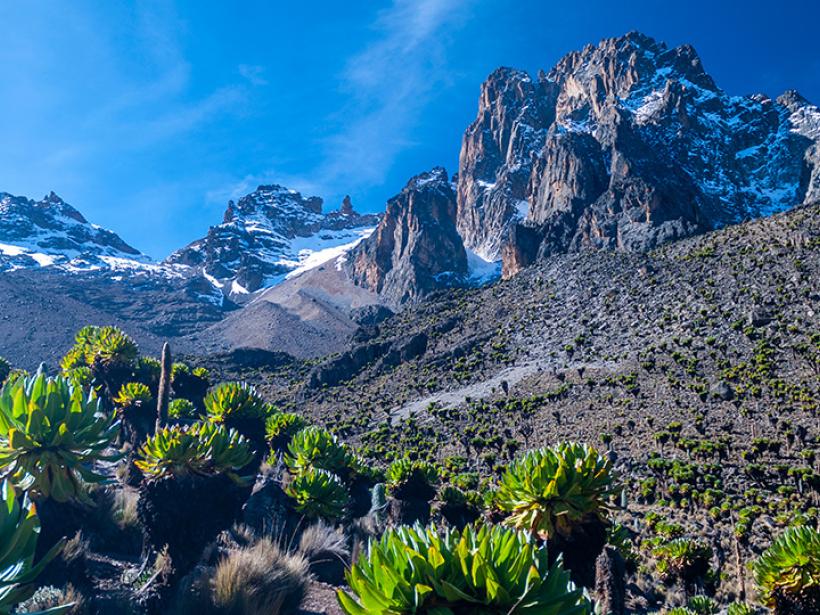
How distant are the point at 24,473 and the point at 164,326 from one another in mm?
98408

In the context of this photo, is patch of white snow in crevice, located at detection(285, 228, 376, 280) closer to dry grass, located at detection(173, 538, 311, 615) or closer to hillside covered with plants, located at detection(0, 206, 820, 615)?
hillside covered with plants, located at detection(0, 206, 820, 615)

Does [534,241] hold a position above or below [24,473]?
above

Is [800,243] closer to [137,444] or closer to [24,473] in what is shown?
[137,444]

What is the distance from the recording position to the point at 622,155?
281 ft

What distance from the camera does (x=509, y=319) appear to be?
54219 mm

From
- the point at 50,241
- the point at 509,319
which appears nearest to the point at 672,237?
the point at 509,319

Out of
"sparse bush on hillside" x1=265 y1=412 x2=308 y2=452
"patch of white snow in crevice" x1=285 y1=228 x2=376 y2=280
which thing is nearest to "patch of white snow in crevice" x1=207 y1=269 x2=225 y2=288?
"patch of white snow in crevice" x1=285 y1=228 x2=376 y2=280

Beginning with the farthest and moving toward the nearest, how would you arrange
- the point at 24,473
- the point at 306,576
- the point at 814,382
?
the point at 814,382 → the point at 306,576 → the point at 24,473

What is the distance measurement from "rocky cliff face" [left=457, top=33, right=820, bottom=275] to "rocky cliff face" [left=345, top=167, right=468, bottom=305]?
41.9 ft

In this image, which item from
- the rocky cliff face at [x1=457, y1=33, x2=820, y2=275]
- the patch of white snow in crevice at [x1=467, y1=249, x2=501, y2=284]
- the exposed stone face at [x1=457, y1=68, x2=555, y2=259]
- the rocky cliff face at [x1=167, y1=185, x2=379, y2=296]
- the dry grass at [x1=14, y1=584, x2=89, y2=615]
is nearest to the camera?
the dry grass at [x1=14, y1=584, x2=89, y2=615]

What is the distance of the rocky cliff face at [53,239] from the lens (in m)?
134

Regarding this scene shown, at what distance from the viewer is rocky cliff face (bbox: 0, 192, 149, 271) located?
441ft

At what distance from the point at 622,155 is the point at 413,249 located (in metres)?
43.8

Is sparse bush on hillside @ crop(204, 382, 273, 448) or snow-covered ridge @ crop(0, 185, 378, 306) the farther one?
snow-covered ridge @ crop(0, 185, 378, 306)
